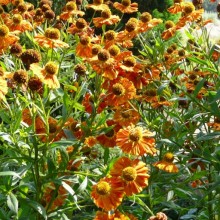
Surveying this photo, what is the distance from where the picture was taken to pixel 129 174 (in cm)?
145

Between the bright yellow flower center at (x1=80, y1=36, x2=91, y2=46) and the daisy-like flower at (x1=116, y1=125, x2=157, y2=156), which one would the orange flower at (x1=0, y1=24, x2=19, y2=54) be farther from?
the daisy-like flower at (x1=116, y1=125, x2=157, y2=156)

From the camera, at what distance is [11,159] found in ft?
5.37

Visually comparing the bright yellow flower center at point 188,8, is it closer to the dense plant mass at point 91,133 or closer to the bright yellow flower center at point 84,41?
the dense plant mass at point 91,133

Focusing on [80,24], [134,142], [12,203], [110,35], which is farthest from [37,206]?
[80,24]

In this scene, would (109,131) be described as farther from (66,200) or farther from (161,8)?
(161,8)

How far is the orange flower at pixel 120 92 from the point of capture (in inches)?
65.2

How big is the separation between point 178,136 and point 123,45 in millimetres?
436

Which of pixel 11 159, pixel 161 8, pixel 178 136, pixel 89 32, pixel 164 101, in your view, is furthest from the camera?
pixel 161 8

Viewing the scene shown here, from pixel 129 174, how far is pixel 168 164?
1.12 feet

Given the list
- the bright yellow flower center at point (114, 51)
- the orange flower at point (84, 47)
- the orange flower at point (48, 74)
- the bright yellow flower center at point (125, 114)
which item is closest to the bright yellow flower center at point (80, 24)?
the orange flower at point (84, 47)

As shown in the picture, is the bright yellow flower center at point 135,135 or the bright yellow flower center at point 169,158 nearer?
the bright yellow flower center at point 135,135

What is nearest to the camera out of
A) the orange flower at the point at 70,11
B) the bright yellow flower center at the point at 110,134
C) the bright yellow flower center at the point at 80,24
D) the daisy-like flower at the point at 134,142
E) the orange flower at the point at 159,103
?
the daisy-like flower at the point at 134,142

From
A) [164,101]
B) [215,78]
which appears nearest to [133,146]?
[164,101]

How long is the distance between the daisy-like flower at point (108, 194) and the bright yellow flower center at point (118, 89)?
30cm
